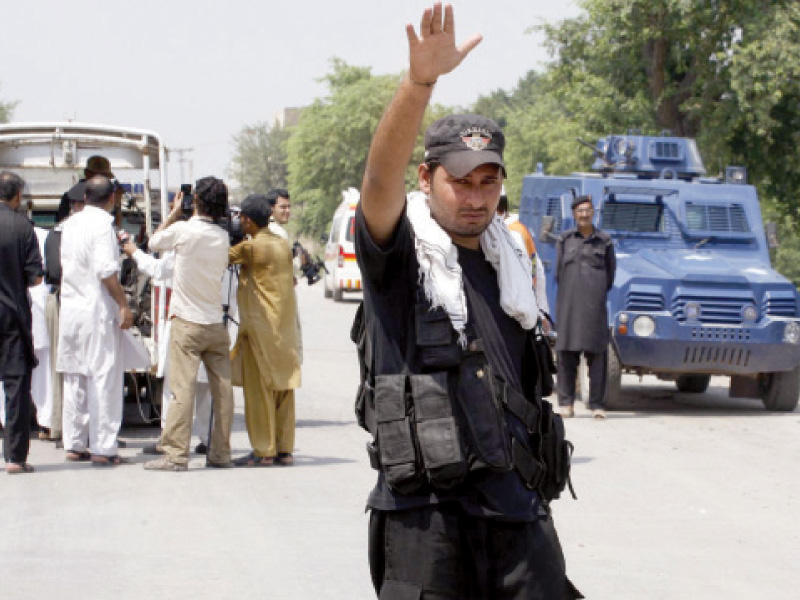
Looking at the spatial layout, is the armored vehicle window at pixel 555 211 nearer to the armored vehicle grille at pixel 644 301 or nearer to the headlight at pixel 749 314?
the armored vehicle grille at pixel 644 301

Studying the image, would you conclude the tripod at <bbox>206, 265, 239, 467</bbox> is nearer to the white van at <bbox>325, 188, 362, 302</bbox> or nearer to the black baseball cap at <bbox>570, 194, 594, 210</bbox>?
the black baseball cap at <bbox>570, 194, 594, 210</bbox>

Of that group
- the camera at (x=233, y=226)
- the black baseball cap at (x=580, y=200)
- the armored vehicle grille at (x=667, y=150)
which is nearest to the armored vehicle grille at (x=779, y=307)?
the black baseball cap at (x=580, y=200)

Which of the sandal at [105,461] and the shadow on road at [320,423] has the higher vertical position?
the sandal at [105,461]

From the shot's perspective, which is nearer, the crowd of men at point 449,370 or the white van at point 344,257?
the crowd of men at point 449,370

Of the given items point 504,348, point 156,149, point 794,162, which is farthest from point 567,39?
point 504,348

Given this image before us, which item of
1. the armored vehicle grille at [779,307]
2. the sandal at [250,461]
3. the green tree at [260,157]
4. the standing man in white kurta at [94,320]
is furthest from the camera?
the green tree at [260,157]

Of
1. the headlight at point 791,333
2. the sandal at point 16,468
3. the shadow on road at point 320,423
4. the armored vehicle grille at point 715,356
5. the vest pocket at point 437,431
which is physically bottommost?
the shadow on road at point 320,423

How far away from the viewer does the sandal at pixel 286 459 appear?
10.6 metres

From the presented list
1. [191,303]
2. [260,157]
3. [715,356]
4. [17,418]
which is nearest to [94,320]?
[191,303]

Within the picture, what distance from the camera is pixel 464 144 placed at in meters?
4.02

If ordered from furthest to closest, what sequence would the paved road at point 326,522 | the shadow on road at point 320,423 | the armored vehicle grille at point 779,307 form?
the armored vehicle grille at point 779,307
the shadow on road at point 320,423
the paved road at point 326,522

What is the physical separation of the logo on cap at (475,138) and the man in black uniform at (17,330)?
21.8 ft

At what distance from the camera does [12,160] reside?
1402 cm

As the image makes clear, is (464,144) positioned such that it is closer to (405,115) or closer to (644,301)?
(405,115)
